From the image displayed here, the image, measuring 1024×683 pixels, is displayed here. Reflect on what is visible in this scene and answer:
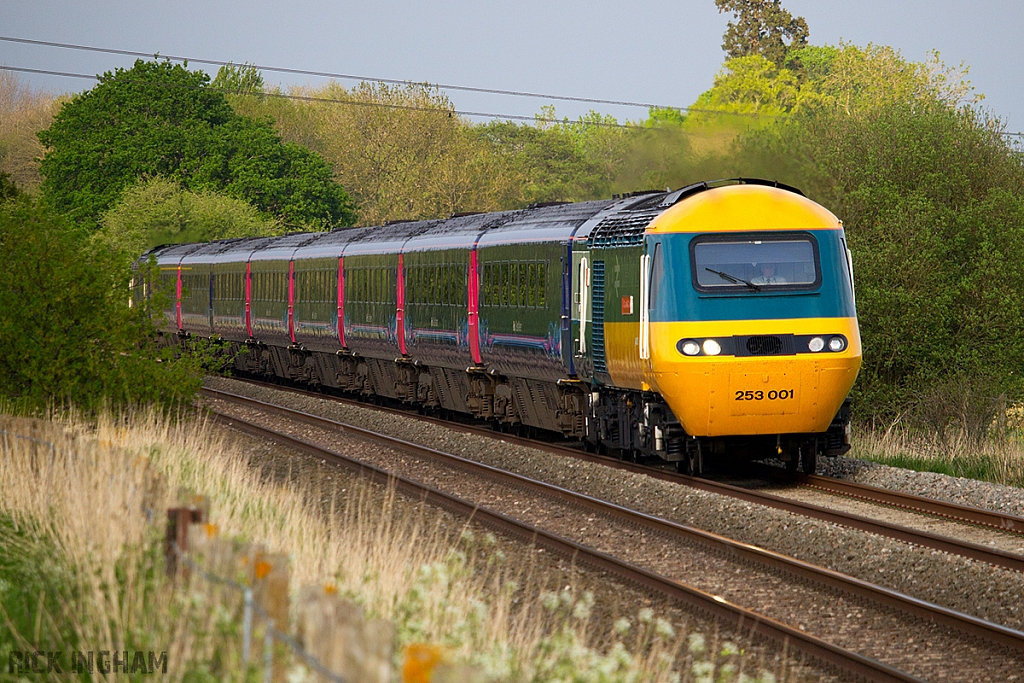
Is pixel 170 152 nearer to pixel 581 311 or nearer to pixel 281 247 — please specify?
pixel 281 247

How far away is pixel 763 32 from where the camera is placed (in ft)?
275

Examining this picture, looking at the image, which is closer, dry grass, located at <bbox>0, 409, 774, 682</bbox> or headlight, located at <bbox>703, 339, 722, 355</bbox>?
dry grass, located at <bbox>0, 409, 774, 682</bbox>

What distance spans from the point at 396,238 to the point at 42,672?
20.4m

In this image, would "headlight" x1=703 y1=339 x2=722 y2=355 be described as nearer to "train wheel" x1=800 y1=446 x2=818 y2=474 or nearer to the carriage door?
"train wheel" x1=800 y1=446 x2=818 y2=474

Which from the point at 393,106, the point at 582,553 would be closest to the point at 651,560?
the point at 582,553

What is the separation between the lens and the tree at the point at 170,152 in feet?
198

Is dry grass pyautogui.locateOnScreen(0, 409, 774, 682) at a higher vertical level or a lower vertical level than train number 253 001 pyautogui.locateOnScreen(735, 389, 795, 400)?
lower

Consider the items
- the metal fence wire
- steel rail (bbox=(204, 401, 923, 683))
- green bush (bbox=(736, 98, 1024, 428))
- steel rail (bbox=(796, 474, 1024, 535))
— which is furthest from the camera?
green bush (bbox=(736, 98, 1024, 428))

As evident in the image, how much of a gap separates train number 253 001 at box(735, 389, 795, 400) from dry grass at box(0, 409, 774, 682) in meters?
3.88

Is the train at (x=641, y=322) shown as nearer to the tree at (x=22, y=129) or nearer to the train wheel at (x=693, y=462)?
the train wheel at (x=693, y=462)

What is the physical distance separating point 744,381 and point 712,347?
0.48 meters

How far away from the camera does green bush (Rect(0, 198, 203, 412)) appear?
17.0 metres

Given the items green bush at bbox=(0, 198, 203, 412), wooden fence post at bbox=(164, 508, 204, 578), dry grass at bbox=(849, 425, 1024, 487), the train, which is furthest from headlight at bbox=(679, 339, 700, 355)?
wooden fence post at bbox=(164, 508, 204, 578)

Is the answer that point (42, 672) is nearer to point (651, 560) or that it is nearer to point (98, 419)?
point (651, 560)
